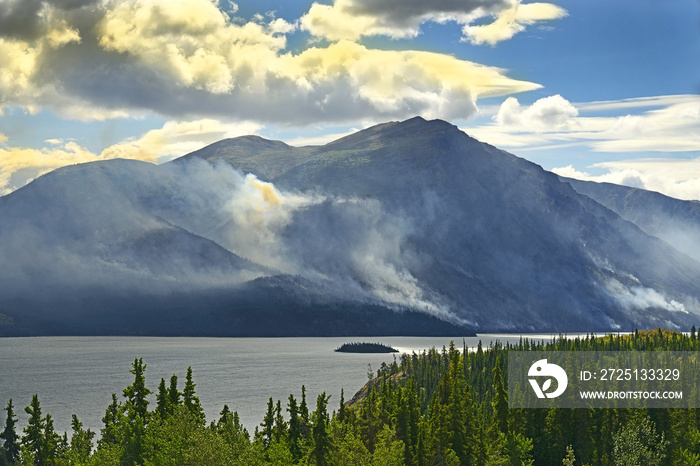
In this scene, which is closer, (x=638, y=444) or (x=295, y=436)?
(x=295, y=436)

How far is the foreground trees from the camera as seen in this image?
90.5m

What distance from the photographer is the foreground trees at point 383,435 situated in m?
90.5

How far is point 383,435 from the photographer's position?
326 ft

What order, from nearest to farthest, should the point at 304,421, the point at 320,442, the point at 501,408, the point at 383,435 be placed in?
the point at 320,442 → the point at 383,435 → the point at 304,421 → the point at 501,408

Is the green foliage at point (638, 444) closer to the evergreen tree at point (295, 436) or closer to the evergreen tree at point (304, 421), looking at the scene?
the evergreen tree at point (304, 421)

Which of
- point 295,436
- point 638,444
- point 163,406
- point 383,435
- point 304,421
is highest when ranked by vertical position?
point 163,406

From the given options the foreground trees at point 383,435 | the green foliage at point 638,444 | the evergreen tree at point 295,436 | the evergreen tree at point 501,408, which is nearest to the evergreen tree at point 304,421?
the foreground trees at point 383,435

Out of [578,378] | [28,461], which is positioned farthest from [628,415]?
[28,461]

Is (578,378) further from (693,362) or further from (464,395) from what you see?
(693,362)

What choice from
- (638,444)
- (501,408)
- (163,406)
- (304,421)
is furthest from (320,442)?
(638,444)

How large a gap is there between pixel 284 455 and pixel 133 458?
1776 cm

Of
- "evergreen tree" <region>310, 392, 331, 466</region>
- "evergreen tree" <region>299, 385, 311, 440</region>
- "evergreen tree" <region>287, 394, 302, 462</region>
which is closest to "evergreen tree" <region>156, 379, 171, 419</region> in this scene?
"evergreen tree" <region>287, 394, 302, 462</region>

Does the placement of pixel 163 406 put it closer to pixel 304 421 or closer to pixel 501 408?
pixel 304 421

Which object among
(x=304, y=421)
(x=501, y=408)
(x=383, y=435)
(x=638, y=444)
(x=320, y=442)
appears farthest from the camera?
(x=501, y=408)
